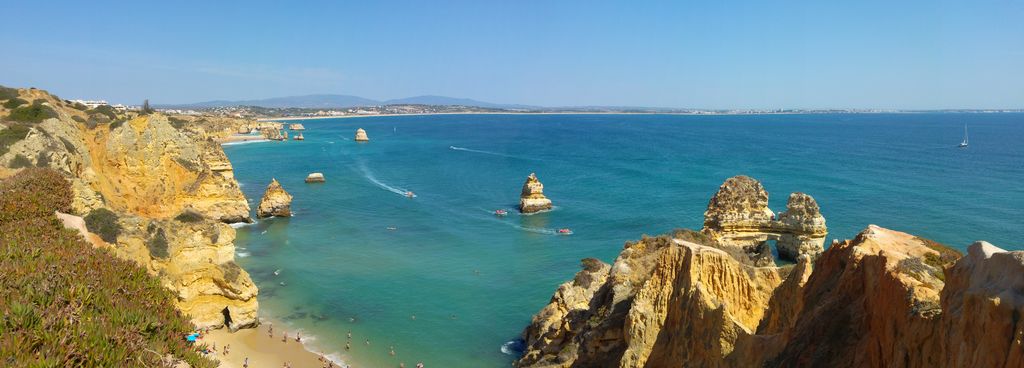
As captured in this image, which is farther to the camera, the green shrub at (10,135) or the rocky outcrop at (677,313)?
the green shrub at (10,135)

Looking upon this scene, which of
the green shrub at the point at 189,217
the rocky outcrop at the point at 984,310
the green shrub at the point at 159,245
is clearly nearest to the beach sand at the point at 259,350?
the green shrub at the point at 159,245

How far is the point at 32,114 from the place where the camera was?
32.8m

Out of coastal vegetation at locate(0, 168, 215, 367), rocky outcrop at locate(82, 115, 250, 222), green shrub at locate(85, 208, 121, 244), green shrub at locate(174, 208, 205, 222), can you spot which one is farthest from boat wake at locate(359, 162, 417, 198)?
coastal vegetation at locate(0, 168, 215, 367)

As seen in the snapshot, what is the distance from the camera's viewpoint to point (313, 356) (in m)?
26.3

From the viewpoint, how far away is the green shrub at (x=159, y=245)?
77.2 feet

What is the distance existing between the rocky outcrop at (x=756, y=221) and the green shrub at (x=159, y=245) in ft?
98.3

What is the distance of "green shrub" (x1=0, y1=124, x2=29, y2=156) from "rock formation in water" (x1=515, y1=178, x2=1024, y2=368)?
74.5ft

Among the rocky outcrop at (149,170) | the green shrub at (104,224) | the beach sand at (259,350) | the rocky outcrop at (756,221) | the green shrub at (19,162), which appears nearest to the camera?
the green shrub at (104,224)

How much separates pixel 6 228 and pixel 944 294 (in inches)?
696

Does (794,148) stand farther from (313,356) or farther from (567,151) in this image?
(313,356)

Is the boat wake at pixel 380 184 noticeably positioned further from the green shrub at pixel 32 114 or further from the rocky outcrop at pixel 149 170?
the green shrub at pixel 32 114

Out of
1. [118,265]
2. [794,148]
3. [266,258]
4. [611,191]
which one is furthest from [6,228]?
[794,148]

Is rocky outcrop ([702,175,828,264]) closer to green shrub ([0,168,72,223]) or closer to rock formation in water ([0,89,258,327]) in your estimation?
rock formation in water ([0,89,258,327])

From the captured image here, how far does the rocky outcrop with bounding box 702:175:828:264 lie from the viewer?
121 ft
